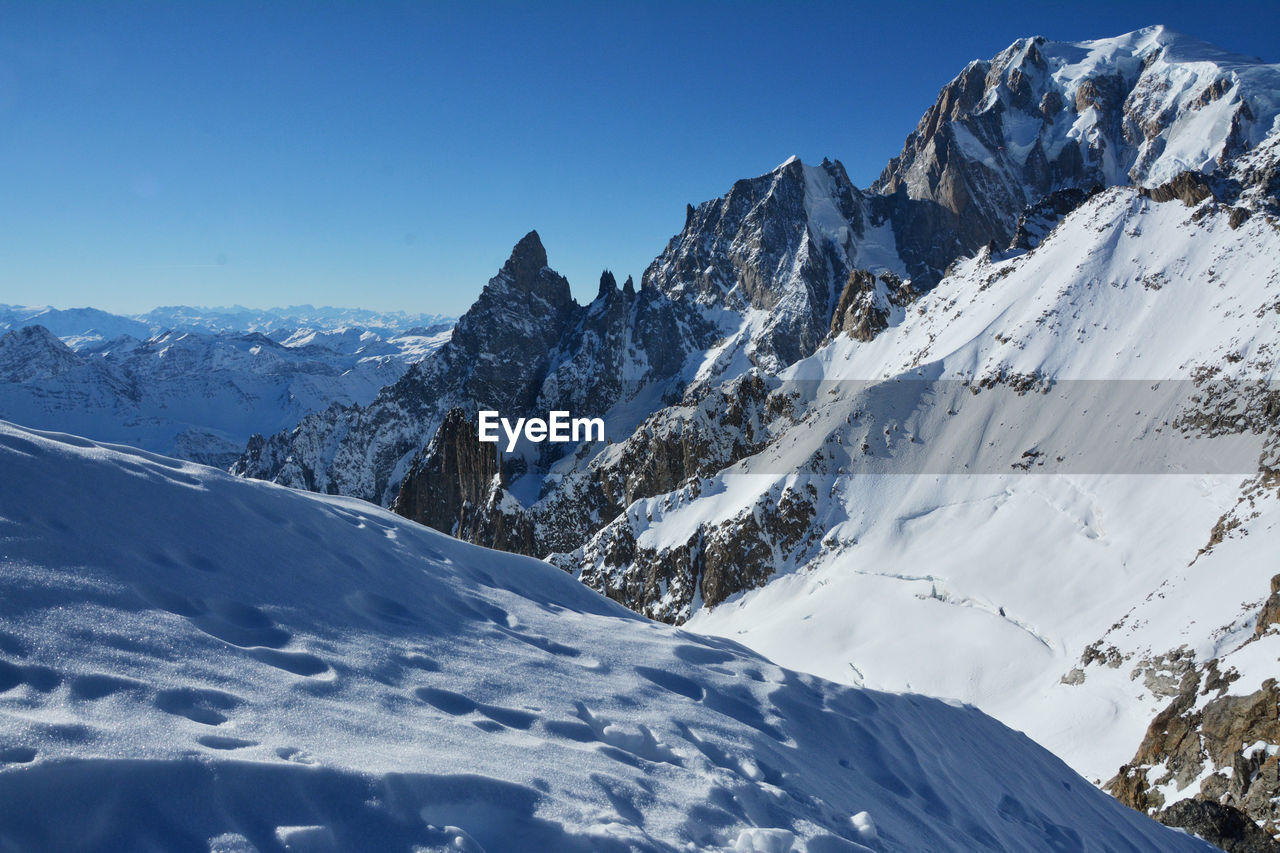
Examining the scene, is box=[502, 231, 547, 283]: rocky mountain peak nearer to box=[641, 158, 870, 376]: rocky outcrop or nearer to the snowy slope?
box=[641, 158, 870, 376]: rocky outcrop

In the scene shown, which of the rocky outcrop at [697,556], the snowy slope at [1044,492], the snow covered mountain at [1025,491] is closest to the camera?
the snow covered mountain at [1025,491]

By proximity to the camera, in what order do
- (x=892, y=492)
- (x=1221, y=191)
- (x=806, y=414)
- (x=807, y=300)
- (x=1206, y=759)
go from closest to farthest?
(x=1206, y=759) → (x=892, y=492) → (x=806, y=414) → (x=1221, y=191) → (x=807, y=300)

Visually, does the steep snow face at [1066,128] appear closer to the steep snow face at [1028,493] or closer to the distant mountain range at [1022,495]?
the distant mountain range at [1022,495]

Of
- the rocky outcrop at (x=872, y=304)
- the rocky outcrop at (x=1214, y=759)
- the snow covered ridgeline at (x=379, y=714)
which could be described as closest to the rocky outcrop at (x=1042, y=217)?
the rocky outcrop at (x=872, y=304)

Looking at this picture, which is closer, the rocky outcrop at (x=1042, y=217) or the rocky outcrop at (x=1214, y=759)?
the rocky outcrop at (x=1214, y=759)

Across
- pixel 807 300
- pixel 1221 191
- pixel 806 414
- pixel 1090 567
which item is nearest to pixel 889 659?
pixel 1090 567

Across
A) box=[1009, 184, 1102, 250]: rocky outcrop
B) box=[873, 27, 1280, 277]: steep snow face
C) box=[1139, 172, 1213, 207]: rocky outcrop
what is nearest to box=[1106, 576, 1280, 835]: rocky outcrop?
box=[1139, 172, 1213, 207]: rocky outcrop

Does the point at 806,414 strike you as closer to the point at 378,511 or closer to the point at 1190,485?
the point at 1190,485

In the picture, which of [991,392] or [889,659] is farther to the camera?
[991,392]
